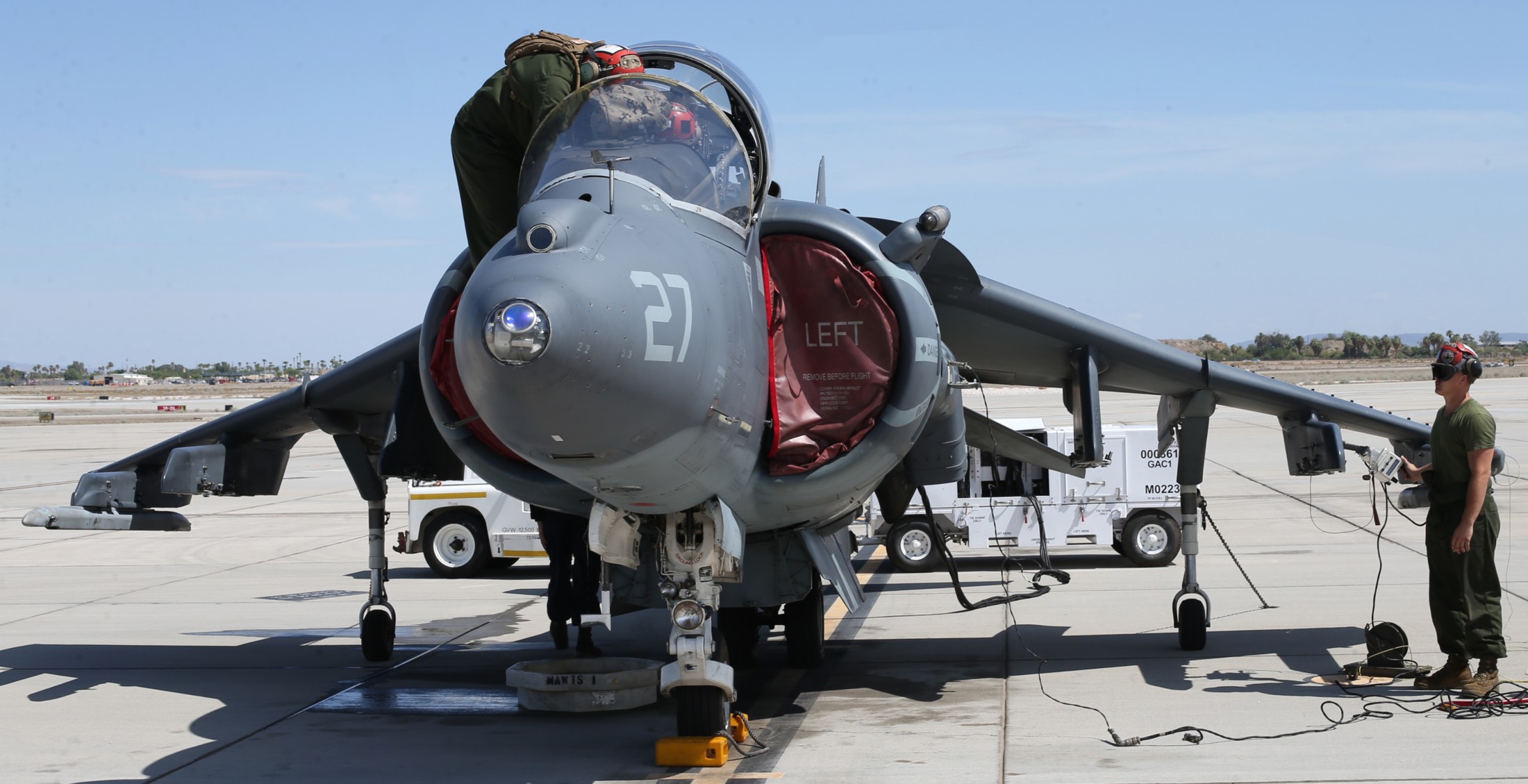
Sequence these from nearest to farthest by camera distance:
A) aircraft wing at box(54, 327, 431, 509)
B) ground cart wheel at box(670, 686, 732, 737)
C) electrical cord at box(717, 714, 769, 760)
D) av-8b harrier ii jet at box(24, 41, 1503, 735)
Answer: av-8b harrier ii jet at box(24, 41, 1503, 735) < ground cart wheel at box(670, 686, 732, 737) < electrical cord at box(717, 714, 769, 760) < aircraft wing at box(54, 327, 431, 509)

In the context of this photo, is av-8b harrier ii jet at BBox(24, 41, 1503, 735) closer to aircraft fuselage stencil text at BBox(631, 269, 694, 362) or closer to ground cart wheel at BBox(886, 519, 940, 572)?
aircraft fuselage stencil text at BBox(631, 269, 694, 362)

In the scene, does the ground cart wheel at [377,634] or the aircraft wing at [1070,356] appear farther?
the ground cart wheel at [377,634]

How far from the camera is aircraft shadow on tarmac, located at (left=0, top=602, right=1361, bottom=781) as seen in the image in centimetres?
875

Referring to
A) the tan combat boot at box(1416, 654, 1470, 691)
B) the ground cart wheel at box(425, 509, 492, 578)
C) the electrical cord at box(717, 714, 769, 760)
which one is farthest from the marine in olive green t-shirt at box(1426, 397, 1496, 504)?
the ground cart wheel at box(425, 509, 492, 578)

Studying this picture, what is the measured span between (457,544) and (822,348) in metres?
10.4

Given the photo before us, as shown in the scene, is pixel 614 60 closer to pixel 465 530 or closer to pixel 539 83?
pixel 539 83

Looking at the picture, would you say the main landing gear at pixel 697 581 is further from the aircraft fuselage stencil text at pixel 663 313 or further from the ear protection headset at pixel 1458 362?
the ear protection headset at pixel 1458 362

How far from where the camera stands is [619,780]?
682cm

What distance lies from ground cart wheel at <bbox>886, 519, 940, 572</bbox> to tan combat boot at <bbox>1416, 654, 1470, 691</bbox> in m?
7.98

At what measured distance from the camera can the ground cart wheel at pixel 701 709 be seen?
275 inches

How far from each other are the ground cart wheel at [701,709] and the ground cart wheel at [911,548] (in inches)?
368

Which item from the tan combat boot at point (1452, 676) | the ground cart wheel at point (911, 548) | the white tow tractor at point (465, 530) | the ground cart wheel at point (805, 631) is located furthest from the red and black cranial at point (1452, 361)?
the white tow tractor at point (465, 530)

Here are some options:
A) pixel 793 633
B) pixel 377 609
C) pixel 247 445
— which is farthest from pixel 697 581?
pixel 247 445

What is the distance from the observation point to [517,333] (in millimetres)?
4602
